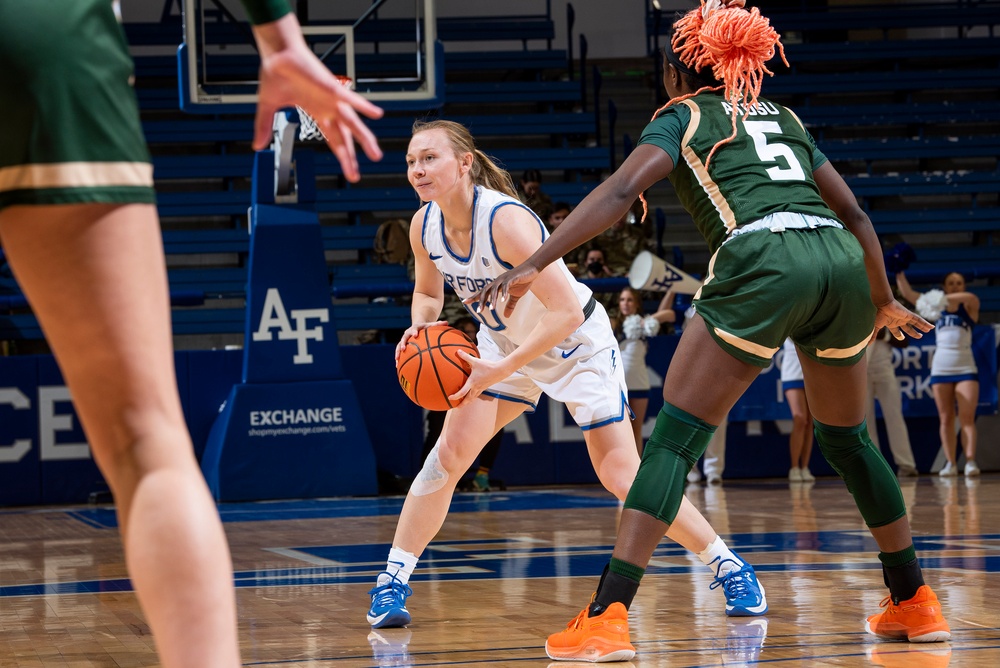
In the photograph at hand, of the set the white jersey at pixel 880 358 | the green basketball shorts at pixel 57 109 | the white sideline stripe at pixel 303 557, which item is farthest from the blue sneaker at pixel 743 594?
the white jersey at pixel 880 358

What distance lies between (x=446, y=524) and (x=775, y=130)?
4.64 meters

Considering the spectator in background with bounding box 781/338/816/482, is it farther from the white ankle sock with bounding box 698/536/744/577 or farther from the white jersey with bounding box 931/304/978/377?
the white ankle sock with bounding box 698/536/744/577

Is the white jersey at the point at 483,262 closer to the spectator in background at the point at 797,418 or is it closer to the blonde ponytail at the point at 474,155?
the blonde ponytail at the point at 474,155

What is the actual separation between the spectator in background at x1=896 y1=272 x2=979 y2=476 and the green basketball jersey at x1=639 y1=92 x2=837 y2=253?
8.47 metres

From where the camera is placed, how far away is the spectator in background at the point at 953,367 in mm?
11445

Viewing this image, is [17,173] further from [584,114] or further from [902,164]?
[902,164]

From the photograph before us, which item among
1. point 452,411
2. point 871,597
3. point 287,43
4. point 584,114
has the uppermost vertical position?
point 584,114

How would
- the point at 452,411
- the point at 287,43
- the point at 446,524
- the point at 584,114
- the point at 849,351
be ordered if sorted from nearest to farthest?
1. the point at 287,43
2. the point at 849,351
3. the point at 452,411
4. the point at 446,524
5. the point at 584,114

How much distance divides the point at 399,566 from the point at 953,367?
8708 millimetres

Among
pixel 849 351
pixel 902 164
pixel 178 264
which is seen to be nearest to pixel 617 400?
pixel 849 351

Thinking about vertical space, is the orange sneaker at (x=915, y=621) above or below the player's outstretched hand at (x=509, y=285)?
below

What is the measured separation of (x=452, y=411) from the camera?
4.17 metres

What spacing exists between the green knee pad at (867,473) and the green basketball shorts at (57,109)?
2.49 metres

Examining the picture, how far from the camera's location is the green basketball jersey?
340 cm
